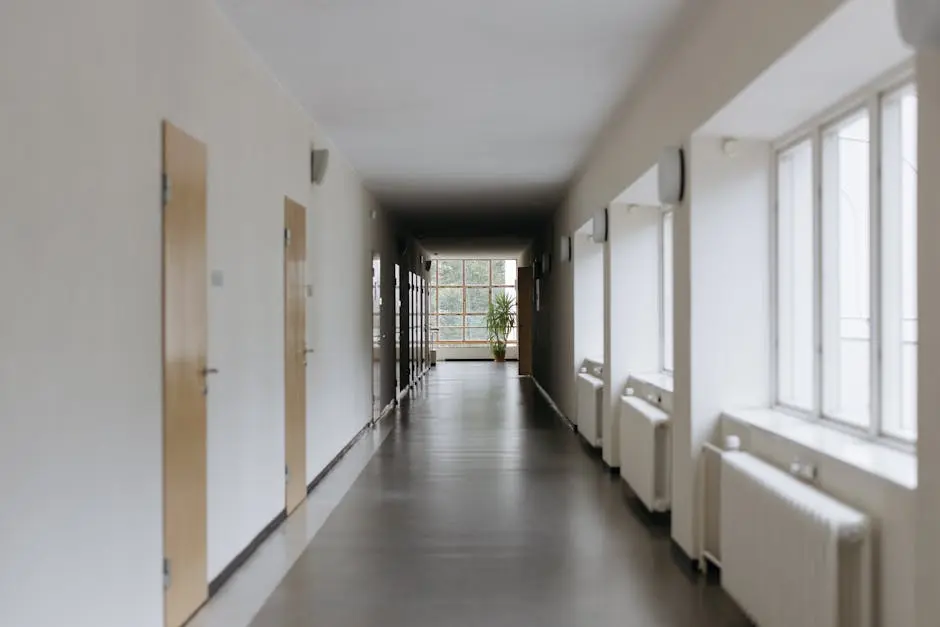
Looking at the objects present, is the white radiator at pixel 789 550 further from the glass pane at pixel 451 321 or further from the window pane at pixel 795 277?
the glass pane at pixel 451 321

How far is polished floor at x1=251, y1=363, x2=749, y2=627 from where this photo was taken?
11.3 ft

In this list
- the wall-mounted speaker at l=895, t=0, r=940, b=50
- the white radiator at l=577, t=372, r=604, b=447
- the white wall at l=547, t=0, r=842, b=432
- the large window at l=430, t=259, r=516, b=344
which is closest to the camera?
the wall-mounted speaker at l=895, t=0, r=940, b=50

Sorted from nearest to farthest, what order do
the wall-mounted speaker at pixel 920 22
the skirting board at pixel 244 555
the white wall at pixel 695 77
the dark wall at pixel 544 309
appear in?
the wall-mounted speaker at pixel 920 22 < the white wall at pixel 695 77 < the skirting board at pixel 244 555 < the dark wall at pixel 544 309

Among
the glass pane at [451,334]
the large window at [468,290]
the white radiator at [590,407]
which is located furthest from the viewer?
the glass pane at [451,334]

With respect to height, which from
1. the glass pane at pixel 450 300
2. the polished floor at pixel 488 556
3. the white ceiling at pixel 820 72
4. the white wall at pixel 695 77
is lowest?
the polished floor at pixel 488 556

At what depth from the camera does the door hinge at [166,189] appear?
316 centimetres

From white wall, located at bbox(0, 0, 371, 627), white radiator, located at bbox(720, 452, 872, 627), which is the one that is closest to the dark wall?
white wall, located at bbox(0, 0, 371, 627)

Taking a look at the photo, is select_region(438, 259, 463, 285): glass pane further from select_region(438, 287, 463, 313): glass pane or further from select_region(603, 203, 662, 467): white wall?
select_region(603, 203, 662, 467): white wall

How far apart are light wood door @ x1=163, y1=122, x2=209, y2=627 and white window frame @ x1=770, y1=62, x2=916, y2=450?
110 inches

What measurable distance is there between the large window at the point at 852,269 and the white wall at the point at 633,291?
A: 241 centimetres

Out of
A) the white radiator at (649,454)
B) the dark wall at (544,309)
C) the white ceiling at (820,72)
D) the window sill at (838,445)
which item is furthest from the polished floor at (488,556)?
the dark wall at (544,309)

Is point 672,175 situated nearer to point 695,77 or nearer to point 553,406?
point 695,77

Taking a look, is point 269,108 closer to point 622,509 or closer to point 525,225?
point 622,509

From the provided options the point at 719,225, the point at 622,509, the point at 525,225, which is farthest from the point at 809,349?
the point at 525,225
